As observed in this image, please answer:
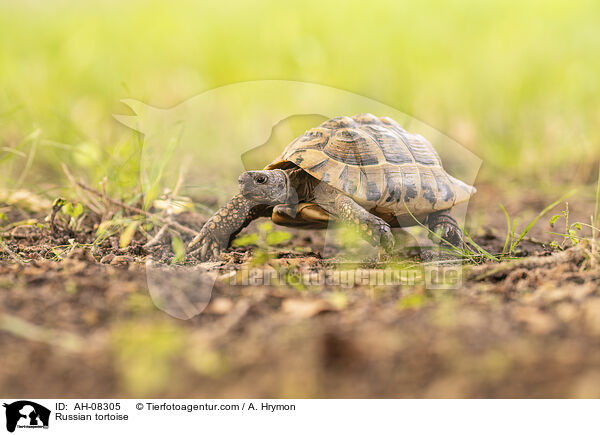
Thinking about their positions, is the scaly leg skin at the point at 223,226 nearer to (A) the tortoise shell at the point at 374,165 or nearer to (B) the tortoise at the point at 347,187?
(B) the tortoise at the point at 347,187

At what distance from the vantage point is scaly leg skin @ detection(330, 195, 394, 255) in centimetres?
264

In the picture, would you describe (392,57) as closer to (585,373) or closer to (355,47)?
(355,47)

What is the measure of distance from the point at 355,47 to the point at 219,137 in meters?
2.84

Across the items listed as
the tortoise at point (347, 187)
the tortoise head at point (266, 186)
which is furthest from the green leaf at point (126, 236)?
the tortoise head at point (266, 186)

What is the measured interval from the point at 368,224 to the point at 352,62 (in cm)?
457

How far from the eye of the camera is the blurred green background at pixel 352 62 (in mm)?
5297

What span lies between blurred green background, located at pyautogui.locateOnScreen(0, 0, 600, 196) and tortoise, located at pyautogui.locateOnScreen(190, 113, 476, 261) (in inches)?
76.7

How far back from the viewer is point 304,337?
1555 millimetres

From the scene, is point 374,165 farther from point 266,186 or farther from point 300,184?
point 266,186

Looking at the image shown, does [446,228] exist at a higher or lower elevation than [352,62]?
lower
